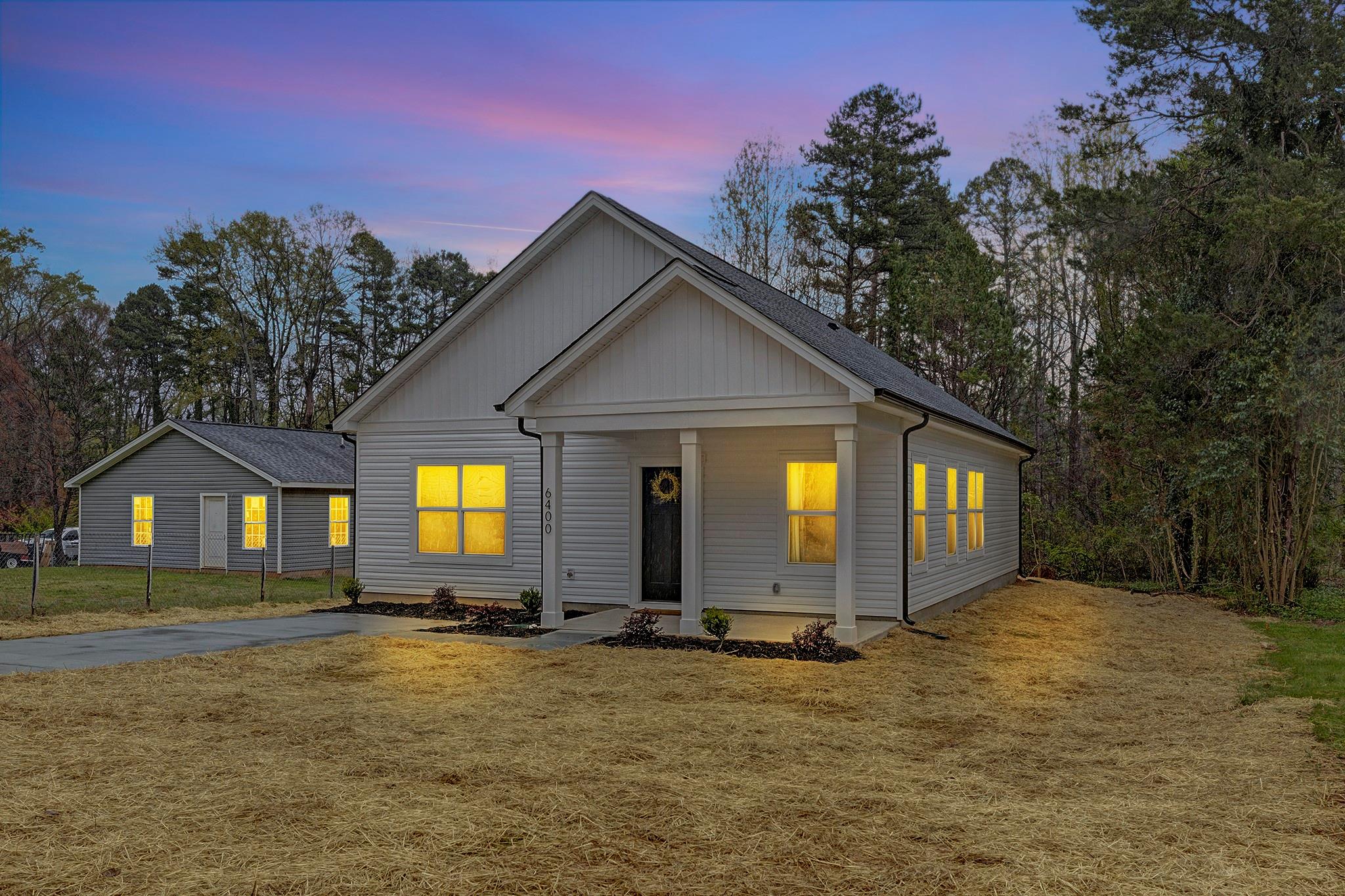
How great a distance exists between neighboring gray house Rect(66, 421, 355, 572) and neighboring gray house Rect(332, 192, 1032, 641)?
31.2ft

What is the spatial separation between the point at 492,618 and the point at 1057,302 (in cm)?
2511

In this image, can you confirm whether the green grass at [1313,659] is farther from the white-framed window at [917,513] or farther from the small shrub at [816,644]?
the white-framed window at [917,513]

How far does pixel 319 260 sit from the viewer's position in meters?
42.9

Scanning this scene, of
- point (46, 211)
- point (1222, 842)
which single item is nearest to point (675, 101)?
point (1222, 842)

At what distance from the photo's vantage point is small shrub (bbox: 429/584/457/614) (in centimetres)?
1536

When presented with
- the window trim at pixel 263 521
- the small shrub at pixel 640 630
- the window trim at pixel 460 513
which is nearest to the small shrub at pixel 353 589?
the window trim at pixel 460 513

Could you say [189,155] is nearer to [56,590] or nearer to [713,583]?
[56,590]

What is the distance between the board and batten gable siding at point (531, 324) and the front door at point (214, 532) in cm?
1188

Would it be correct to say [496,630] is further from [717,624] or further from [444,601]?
[717,624]

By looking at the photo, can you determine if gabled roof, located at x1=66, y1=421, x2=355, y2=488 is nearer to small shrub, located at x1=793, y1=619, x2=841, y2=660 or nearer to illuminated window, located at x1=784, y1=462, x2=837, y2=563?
illuminated window, located at x1=784, y1=462, x2=837, y2=563

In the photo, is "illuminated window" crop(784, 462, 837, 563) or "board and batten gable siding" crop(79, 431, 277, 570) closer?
"illuminated window" crop(784, 462, 837, 563)

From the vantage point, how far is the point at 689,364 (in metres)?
12.7

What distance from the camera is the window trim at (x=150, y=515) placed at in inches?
1073

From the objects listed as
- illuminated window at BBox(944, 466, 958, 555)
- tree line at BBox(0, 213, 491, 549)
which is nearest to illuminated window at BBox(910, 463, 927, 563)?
illuminated window at BBox(944, 466, 958, 555)
